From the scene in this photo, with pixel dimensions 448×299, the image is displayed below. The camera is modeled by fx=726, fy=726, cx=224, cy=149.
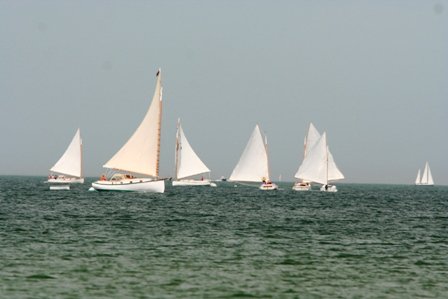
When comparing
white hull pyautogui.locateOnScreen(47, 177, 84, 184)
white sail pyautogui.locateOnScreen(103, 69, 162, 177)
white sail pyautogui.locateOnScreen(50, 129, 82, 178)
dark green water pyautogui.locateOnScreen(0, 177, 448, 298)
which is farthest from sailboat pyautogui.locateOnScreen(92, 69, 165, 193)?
white hull pyautogui.locateOnScreen(47, 177, 84, 184)

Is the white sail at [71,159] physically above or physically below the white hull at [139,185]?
above

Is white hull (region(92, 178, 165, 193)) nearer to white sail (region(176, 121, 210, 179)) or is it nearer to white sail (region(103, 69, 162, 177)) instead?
white sail (region(103, 69, 162, 177))

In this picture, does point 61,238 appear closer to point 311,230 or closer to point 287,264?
point 287,264

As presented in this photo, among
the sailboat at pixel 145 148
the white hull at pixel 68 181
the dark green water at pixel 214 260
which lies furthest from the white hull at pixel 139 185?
the white hull at pixel 68 181

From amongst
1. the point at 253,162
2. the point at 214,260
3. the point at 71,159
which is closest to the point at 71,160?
the point at 71,159

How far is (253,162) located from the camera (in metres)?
129

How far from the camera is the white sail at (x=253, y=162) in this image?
416 feet

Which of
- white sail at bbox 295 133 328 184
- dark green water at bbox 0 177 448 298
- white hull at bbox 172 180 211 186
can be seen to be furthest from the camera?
white hull at bbox 172 180 211 186

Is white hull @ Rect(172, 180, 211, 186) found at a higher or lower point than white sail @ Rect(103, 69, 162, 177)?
lower

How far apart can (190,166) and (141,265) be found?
111 meters

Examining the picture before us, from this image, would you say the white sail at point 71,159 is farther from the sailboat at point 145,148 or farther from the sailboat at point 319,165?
the sailboat at point 145,148

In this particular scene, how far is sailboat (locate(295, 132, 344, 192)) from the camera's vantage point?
120938 mm

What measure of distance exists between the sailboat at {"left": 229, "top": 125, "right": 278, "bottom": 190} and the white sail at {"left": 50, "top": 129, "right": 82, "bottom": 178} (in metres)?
32.2

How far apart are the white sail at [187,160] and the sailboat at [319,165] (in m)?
20.0
